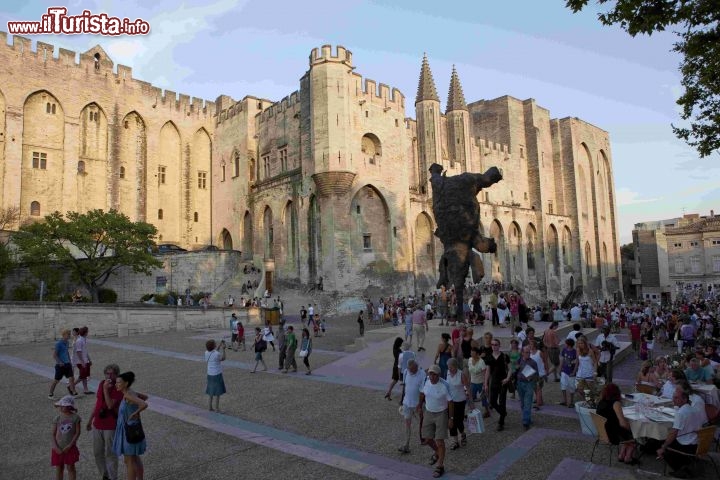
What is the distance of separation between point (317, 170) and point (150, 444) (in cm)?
2595

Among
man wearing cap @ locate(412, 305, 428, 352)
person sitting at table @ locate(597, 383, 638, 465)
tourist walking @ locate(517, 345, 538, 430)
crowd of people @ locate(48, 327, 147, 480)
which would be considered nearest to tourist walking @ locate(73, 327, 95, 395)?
crowd of people @ locate(48, 327, 147, 480)

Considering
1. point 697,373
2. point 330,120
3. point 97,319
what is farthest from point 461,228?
point 330,120

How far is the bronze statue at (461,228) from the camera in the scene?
51.8ft

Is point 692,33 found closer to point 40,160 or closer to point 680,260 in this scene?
point 40,160

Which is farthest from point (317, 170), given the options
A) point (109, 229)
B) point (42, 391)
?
point (42, 391)

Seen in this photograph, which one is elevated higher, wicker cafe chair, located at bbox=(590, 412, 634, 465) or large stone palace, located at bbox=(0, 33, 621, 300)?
large stone palace, located at bbox=(0, 33, 621, 300)

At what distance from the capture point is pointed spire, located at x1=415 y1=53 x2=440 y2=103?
40969mm

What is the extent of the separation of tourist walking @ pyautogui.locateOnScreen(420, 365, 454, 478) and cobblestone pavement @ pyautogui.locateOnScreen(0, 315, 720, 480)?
272 millimetres

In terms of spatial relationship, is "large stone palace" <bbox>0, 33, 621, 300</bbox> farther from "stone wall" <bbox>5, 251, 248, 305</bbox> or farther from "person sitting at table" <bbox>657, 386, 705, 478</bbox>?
"person sitting at table" <bbox>657, 386, 705, 478</bbox>

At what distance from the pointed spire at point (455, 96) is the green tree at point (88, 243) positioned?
29.5m

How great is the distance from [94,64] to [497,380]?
3959 cm

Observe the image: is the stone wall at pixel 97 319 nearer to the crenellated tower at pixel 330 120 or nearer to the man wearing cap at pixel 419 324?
the crenellated tower at pixel 330 120

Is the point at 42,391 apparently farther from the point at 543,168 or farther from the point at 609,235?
the point at 609,235

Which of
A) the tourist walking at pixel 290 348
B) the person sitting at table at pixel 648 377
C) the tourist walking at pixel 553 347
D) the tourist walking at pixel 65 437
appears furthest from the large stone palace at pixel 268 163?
the tourist walking at pixel 65 437
